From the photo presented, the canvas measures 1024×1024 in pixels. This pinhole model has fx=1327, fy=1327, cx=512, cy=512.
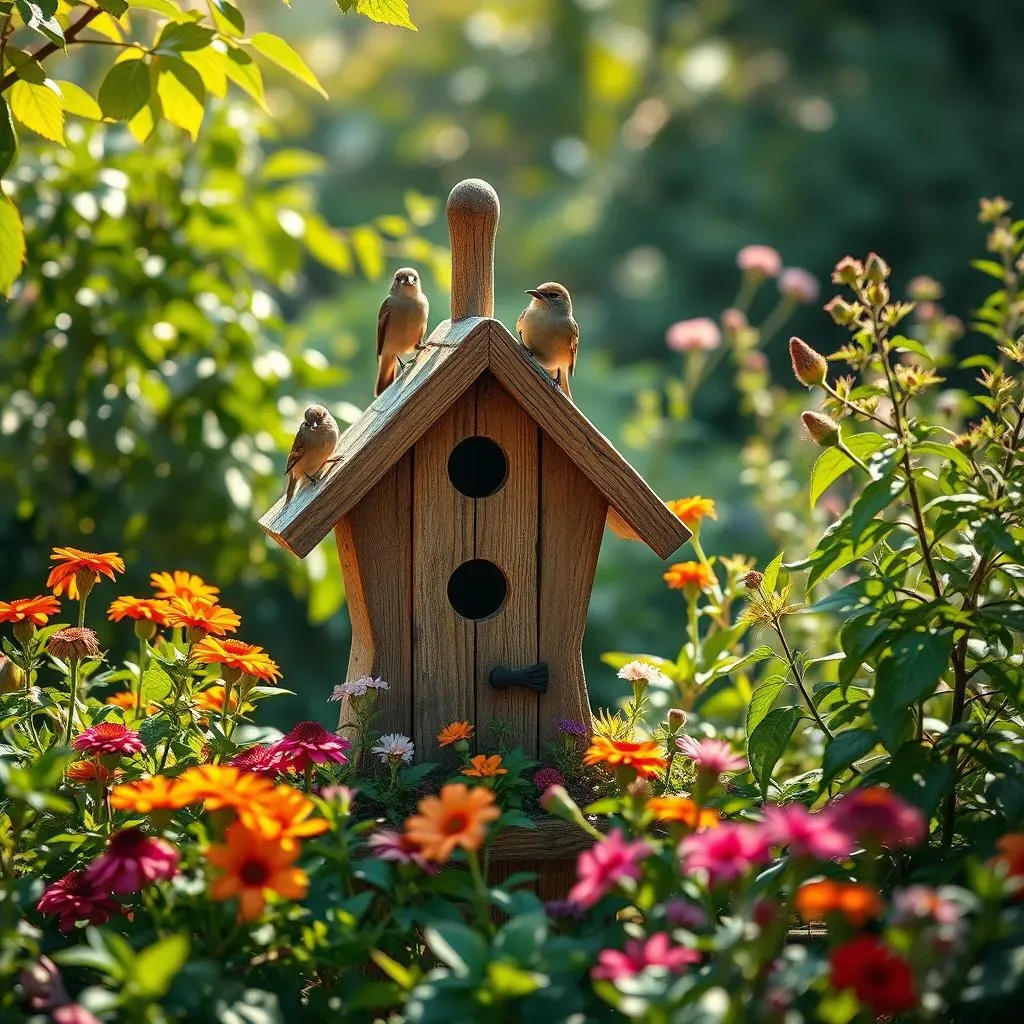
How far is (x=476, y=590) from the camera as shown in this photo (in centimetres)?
239

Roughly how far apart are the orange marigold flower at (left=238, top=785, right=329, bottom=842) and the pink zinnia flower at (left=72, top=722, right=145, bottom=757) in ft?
1.36

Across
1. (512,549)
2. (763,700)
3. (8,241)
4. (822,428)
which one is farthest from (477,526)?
(8,241)

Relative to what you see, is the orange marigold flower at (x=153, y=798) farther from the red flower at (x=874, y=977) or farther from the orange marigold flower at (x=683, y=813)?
the red flower at (x=874, y=977)

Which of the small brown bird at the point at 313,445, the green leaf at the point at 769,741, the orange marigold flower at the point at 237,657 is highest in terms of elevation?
the small brown bird at the point at 313,445

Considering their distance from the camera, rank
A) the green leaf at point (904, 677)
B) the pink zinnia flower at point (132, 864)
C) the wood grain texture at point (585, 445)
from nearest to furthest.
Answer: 1. the pink zinnia flower at point (132, 864)
2. the green leaf at point (904, 677)
3. the wood grain texture at point (585, 445)

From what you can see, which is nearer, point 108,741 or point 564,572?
point 108,741

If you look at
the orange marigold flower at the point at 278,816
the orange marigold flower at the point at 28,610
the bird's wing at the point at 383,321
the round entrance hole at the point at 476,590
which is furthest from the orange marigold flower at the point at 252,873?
the bird's wing at the point at 383,321

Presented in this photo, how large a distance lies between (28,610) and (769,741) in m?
1.12

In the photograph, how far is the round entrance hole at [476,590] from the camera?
2367mm

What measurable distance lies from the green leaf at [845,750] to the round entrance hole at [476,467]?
82cm

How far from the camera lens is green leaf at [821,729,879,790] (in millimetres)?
1736

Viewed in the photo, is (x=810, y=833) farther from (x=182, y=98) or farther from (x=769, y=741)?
(x=182, y=98)

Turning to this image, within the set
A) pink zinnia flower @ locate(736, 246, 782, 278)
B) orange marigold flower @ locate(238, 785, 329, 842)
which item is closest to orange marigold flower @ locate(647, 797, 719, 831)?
orange marigold flower @ locate(238, 785, 329, 842)

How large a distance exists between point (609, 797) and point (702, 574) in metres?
0.46
